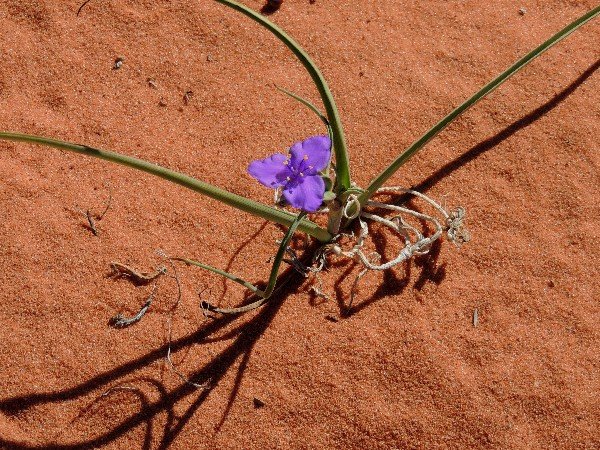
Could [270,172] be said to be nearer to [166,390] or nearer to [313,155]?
[313,155]

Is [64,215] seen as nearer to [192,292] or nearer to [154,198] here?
[154,198]

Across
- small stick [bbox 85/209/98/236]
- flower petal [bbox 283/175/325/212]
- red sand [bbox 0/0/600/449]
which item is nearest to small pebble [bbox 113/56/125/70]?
red sand [bbox 0/0/600/449]

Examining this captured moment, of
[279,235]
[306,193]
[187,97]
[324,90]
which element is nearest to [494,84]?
[324,90]

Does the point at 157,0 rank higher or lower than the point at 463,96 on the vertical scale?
lower

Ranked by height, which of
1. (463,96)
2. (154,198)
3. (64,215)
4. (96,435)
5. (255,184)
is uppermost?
(463,96)

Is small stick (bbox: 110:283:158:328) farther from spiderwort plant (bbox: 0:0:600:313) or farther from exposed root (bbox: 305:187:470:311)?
exposed root (bbox: 305:187:470:311)

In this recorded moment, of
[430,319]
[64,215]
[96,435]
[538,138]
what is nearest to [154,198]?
[64,215]
